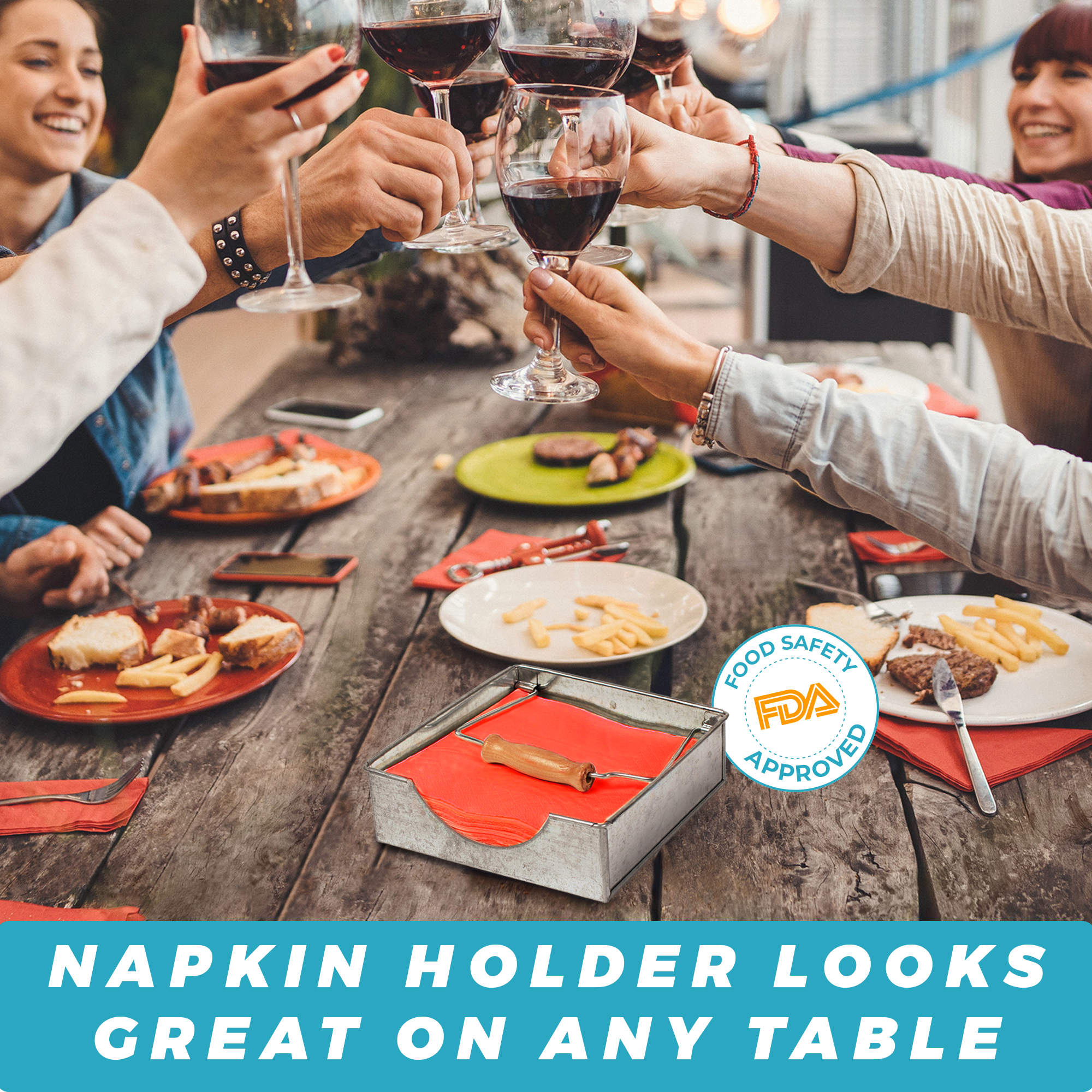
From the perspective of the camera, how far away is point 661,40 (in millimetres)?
1185

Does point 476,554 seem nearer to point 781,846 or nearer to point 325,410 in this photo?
point 781,846

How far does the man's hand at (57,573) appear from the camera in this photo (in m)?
1.53

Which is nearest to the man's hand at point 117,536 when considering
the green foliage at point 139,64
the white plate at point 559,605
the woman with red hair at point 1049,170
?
the white plate at point 559,605

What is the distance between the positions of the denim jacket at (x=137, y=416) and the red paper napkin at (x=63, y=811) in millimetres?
773

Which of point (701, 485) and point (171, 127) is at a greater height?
point (171, 127)

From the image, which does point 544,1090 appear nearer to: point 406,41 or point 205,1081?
point 205,1081

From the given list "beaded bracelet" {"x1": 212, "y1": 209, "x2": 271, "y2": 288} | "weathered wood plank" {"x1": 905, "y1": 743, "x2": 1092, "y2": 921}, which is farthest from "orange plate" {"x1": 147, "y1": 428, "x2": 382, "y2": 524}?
"weathered wood plank" {"x1": 905, "y1": 743, "x2": 1092, "y2": 921}

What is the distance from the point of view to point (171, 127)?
781mm

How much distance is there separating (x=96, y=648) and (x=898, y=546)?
1.13 m

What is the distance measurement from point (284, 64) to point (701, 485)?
1.27 metres

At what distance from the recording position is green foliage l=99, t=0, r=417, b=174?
3893 millimetres

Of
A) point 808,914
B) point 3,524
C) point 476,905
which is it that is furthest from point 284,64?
point 3,524

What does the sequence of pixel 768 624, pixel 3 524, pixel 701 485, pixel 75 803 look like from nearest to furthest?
1. pixel 75 803
2. pixel 768 624
3. pixel 3 524
4. pixel 701 485

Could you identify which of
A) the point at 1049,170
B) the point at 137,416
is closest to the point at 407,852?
the point at 137,416
